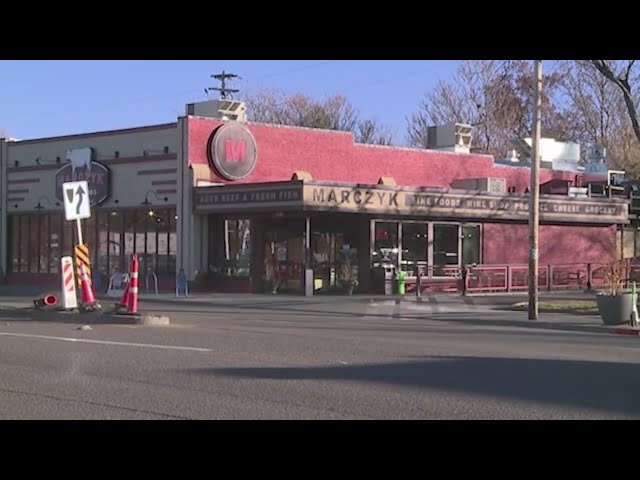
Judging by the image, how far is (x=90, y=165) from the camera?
35.0 meters

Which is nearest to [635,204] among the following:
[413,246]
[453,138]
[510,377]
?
[453,138]

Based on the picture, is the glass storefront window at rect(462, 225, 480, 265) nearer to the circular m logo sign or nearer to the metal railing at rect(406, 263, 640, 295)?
the metal railing at rect(406, 263, 640, 295)

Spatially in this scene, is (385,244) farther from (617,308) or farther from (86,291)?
(86,291)

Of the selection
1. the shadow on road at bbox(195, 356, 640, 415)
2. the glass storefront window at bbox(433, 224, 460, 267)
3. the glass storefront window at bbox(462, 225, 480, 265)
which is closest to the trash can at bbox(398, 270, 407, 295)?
the glass storefront window at bbox(433, 224, 460, 267)

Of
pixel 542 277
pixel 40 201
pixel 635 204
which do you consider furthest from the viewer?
pixel 40 201

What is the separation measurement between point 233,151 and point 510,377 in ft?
73.6

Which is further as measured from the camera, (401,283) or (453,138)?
(453,138)

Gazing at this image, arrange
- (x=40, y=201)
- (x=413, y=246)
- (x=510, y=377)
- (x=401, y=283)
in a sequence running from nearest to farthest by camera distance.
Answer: (x=510, y=377)
(x=401, y=283)
(x=413, y=246)
(x=40, y=201)

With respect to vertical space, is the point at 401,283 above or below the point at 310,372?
above

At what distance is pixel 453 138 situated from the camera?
137 ft

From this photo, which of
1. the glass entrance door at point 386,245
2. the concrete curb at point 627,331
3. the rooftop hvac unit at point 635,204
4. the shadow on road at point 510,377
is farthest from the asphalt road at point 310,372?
the rooftop hvac unit at point 635,204

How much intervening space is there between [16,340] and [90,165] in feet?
68.7

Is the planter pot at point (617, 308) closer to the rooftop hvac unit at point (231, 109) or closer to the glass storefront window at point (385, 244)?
Answer: the glass storefront window at point (385, 244)
